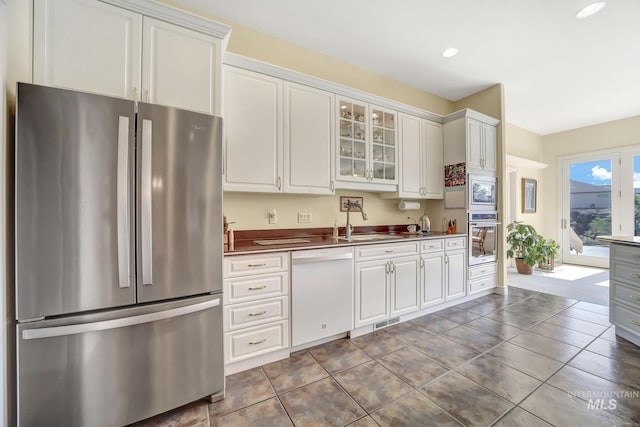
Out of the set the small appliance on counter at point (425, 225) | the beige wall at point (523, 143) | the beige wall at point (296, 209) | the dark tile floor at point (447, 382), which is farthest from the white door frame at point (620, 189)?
the beige wall at point (296, 209)

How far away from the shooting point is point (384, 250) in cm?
260

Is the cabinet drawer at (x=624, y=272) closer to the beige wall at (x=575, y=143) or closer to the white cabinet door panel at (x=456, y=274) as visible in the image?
the white cabinet door panel at (x=456, y=274)

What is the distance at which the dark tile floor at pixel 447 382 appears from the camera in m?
1.48

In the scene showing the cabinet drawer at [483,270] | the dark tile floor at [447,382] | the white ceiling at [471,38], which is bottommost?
the dark tile floor at [447,382]

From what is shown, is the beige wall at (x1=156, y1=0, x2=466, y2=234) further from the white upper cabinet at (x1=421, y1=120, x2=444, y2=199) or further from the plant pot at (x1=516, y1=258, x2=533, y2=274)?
the plant pot at (x1=516, y1=258, x2=533, y2=274)

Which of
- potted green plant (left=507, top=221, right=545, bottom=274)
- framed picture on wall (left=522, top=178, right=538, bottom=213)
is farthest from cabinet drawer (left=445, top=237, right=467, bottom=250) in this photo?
framed picture on wall (left=522, top=178, right=538, bottom=213)

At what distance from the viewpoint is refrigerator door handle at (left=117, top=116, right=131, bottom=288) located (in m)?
1.35

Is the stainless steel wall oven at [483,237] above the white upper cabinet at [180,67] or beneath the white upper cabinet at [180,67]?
beneath

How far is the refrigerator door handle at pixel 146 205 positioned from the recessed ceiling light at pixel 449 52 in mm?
3071

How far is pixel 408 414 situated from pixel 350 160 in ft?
7.32

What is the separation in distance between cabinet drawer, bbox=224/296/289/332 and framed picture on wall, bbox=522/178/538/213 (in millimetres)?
5890

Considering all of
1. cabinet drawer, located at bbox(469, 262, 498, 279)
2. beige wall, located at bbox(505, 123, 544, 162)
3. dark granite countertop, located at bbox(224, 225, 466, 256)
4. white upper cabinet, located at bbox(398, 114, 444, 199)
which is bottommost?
cabinet drawer, located at bbox(469, 262, 498, 279)

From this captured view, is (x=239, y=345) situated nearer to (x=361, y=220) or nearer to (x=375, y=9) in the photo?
(x=361, y=220)

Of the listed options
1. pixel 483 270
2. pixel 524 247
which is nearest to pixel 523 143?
pixel 524 247
